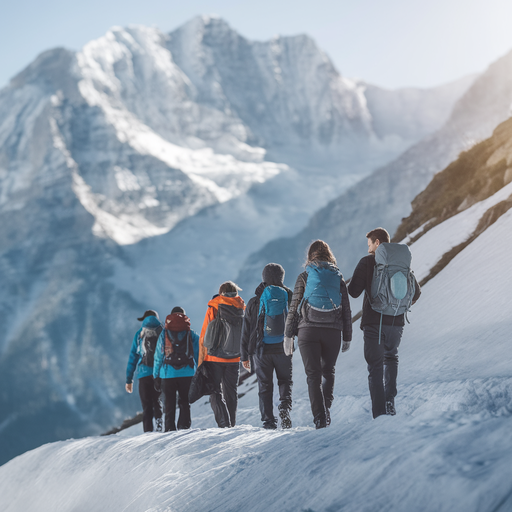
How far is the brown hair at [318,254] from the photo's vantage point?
5.38 metres

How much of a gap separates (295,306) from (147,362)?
3.30 m

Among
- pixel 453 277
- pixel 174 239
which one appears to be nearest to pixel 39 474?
pixel 453 277

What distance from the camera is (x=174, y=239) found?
487ft

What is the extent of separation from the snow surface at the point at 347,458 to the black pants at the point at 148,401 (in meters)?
1.30

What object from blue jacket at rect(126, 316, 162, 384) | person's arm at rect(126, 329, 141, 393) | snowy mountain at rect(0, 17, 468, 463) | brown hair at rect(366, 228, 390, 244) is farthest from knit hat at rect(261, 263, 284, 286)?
snowy mountain at rect(0, 17, 468, 463)

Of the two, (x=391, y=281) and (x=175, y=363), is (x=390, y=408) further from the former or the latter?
(x=175, y=363)

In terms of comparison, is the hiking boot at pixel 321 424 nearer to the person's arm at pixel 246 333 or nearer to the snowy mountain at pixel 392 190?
the person's arm at pixel 246 333

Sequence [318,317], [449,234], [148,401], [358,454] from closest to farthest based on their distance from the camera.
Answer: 1. [358,454]
2. [318,317]
3. [148,401]
4. [449,234]

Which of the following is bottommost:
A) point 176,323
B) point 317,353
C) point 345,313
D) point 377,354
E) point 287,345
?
point 377,354

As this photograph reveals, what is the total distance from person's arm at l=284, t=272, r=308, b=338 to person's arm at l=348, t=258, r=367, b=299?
43 centimetres

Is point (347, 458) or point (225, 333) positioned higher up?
point (225, 333)

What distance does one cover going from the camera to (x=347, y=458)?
3.78 meters

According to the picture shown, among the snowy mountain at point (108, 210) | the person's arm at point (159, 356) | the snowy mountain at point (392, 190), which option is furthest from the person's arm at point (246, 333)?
the snowy mountain at point (108, 210)

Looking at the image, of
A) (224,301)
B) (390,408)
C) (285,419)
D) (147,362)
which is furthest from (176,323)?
(390,408)
